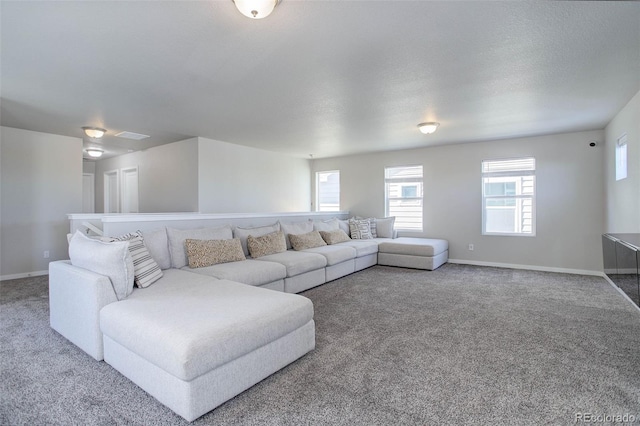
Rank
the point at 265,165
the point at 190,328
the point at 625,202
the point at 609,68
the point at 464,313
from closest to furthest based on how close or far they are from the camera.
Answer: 1. the point at 190,328
2. the point at 609,68
3. the point at 464,313
4. the point at 625,202
5. the point at 265,165

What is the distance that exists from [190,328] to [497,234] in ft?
18.9

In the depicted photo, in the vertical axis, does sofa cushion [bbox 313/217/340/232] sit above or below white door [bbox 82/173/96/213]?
below

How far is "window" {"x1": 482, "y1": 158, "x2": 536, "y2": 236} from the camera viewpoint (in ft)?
18.4

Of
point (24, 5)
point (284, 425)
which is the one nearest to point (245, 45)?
point (24, 5)

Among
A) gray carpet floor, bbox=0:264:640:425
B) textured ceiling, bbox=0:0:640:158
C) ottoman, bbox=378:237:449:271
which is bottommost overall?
gray carpet floor, bbox=0:264:640:425

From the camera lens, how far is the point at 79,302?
2402mm

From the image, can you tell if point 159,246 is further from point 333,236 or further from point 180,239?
point 333,236

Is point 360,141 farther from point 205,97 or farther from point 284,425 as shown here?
point 284,425

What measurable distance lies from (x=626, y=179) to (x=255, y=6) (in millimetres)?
4674

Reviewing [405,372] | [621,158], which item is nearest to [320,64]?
[405,372]

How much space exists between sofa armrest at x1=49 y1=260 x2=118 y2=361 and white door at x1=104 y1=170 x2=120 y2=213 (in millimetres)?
5861

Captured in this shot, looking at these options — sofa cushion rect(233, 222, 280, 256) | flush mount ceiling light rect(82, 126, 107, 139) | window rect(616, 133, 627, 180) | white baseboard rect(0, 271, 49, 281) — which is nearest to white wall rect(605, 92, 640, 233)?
window rect(616, 133, 627, 180)

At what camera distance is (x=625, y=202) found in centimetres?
392

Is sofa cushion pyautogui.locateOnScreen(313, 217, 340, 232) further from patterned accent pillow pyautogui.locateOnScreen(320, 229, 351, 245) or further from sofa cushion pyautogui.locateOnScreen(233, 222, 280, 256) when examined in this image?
sofa cushion pyautogui.locateOnScreen(233, 222, 280, 256)
